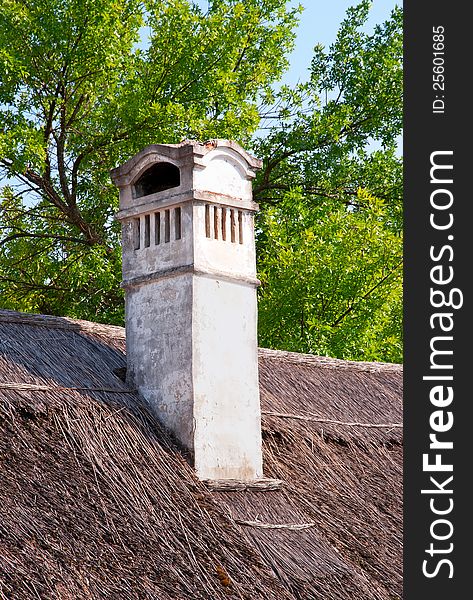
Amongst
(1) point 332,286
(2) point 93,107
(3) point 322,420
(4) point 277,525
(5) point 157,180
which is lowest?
(4) point 277,525

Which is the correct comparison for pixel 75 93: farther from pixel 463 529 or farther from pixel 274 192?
pixel 463 529

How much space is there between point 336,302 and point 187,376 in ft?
25.6

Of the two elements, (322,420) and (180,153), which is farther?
(322,420)

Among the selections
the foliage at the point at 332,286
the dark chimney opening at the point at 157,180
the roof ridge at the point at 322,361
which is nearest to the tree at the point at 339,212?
the foliage at the point at 332,286

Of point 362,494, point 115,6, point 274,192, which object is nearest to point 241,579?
point 362,494

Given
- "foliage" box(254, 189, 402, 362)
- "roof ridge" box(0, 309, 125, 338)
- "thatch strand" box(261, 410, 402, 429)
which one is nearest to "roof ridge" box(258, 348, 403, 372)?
"thatch strand" box(261, 410, 402, 429)

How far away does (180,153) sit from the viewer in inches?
290

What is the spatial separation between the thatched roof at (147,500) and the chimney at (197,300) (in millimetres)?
220

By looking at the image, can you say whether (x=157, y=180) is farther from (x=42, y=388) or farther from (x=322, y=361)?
(x=322, y=361)

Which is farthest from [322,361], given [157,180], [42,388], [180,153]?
[42,388]

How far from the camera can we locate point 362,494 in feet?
26.2

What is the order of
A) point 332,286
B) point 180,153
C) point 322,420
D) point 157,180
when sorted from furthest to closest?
point 332,286 → point 322,420 → point 157,180 → point 180,153

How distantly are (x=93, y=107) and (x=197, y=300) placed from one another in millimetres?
9661

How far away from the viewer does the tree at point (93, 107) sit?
14.9 metres
